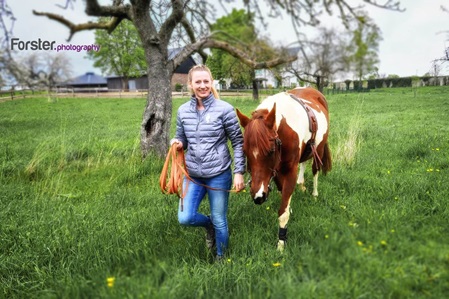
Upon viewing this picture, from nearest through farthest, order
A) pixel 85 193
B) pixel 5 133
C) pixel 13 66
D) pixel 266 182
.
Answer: pixel 13 66, pixel 266 182, pixel 85 193, pixel 5 133

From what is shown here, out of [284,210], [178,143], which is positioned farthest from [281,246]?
[178,143]

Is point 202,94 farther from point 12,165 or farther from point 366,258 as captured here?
point 12,165

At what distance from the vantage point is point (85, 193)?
4.86 meters

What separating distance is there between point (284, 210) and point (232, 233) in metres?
0.60

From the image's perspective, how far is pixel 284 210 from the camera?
3.17 meters

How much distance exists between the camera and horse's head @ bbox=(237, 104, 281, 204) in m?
2.69

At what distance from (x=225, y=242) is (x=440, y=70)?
445 cm

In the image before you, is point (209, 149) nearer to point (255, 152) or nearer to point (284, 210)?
point (255, 152)

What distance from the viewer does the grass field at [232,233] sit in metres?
1.66

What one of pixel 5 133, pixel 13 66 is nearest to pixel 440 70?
pixel 13 66

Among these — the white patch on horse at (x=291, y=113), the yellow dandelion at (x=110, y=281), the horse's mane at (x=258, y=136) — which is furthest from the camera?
the white patch on horse at (x=291, y=113)

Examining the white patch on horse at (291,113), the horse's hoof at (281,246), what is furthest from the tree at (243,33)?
the horse's hoof at (281,246)

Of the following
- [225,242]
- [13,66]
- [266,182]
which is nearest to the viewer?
[13,66]

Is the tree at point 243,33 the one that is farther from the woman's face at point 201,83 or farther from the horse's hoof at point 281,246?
the horse's hoof at point 281,246
